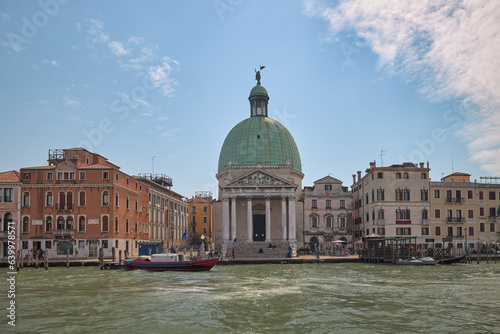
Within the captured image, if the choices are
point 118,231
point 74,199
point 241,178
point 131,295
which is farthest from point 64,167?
point 131,295

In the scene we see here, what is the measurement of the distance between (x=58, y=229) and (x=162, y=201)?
2427 centimetres

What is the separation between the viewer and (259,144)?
242 ft

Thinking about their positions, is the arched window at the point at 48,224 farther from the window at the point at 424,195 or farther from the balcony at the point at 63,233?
the window at the point at 424,195

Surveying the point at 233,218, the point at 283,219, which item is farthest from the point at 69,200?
the point at 283,219

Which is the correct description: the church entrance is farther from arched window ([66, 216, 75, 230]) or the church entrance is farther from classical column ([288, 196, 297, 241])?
arched window ([66, 216, 75, 230])

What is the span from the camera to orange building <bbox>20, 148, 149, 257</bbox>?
173 ft

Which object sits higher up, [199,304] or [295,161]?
[295,161]

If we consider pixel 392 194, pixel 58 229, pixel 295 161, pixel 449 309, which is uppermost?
pixel 295 161

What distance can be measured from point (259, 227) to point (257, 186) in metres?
8.40

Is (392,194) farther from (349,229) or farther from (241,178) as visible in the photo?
(241,178)

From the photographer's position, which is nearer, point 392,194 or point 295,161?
point 392,194

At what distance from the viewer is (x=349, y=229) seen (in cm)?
6956

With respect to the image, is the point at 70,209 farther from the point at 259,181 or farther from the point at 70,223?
the point at 259,181

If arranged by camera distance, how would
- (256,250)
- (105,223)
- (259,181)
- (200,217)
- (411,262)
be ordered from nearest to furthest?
(411,262), (105,223), (256,250), (259,181), (200,217)
